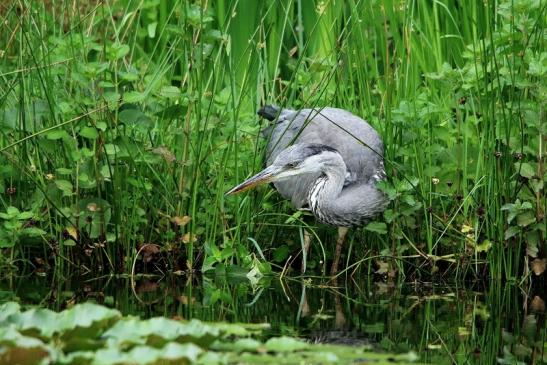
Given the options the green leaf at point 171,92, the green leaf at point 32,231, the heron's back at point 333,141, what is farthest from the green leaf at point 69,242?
the heron's back at point 333,141

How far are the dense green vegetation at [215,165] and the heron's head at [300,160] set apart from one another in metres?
0.20

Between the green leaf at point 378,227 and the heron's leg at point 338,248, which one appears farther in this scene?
the heron's leg at point 338,248

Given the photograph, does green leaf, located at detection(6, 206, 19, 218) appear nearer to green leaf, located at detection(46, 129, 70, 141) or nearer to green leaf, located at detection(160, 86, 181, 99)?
green leaf, located at detection(46, 129, 70, 141)

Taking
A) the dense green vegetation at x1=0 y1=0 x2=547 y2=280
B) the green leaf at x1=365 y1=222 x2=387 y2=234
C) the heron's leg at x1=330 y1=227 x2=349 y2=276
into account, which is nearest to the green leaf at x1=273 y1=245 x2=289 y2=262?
the dense green vegetation at x1=0 y1=0 x2=547 y2=280

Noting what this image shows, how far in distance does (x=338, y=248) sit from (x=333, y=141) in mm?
660

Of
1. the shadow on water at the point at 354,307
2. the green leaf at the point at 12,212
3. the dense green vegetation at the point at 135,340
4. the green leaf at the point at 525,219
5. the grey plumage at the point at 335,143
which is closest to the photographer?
the dense green vegetation at the point at 135,340

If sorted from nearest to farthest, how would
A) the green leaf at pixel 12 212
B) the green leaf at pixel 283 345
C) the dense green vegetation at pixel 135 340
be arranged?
the dense green vegetation at pixel 135 340, the green leaf at pixel 283 345, the green leaf at pixel 12 212

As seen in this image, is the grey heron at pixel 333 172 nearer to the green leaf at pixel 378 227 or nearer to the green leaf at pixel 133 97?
the green leaf at pixel 378 227

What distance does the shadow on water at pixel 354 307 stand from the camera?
16.3ft

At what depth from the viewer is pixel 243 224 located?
20.3 feet

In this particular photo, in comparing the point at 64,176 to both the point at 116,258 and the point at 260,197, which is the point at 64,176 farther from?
the point at 260,197

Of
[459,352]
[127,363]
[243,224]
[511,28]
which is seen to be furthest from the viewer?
[243,224]

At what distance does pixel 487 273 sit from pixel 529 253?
1.01 ft

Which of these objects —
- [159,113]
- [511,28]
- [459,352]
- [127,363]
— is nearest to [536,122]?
[511,28]
